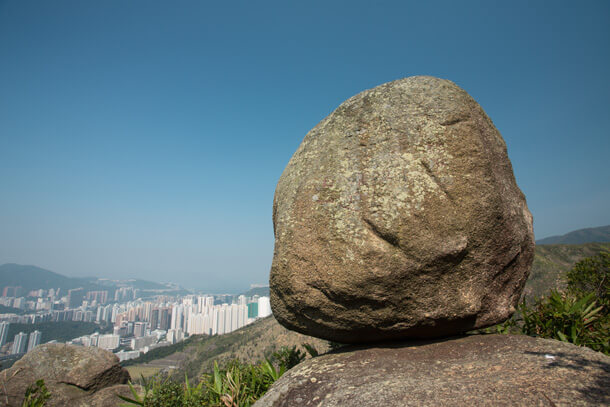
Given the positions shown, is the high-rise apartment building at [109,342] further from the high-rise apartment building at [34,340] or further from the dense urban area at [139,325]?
the high-rise apartment building at [34,340]

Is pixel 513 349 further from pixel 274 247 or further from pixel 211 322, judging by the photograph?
pixel 211 322

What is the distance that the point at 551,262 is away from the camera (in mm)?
35219

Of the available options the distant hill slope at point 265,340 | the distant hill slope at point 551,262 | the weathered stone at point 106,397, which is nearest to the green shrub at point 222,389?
the weathered stone at point 106,397

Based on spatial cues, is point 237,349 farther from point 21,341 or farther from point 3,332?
point 3,332

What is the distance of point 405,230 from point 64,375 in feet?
40.8

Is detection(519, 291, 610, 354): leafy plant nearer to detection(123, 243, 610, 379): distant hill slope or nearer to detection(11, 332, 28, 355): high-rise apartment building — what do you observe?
detection(123, 243, 610, 379): distant hill slope

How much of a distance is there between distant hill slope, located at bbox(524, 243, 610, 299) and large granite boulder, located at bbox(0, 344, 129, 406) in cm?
2678

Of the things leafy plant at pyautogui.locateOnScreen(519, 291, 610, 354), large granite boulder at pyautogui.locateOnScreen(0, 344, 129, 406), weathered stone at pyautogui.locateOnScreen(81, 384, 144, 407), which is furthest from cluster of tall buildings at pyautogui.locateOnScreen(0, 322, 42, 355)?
leafy plant at pyautogui.locateOnScreen(519, 291, 610, 354)

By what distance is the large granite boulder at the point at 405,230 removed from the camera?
14.3ft

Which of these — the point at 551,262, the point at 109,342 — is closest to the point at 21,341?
the point at 109,342

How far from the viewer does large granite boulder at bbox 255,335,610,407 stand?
10.2ft

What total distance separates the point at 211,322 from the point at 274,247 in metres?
108

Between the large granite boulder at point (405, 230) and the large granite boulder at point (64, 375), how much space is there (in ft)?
32.0

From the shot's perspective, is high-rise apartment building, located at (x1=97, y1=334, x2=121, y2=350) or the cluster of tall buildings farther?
high-rise apartment building, located at (x1=97, y1=334, x2=121, y2=350)
